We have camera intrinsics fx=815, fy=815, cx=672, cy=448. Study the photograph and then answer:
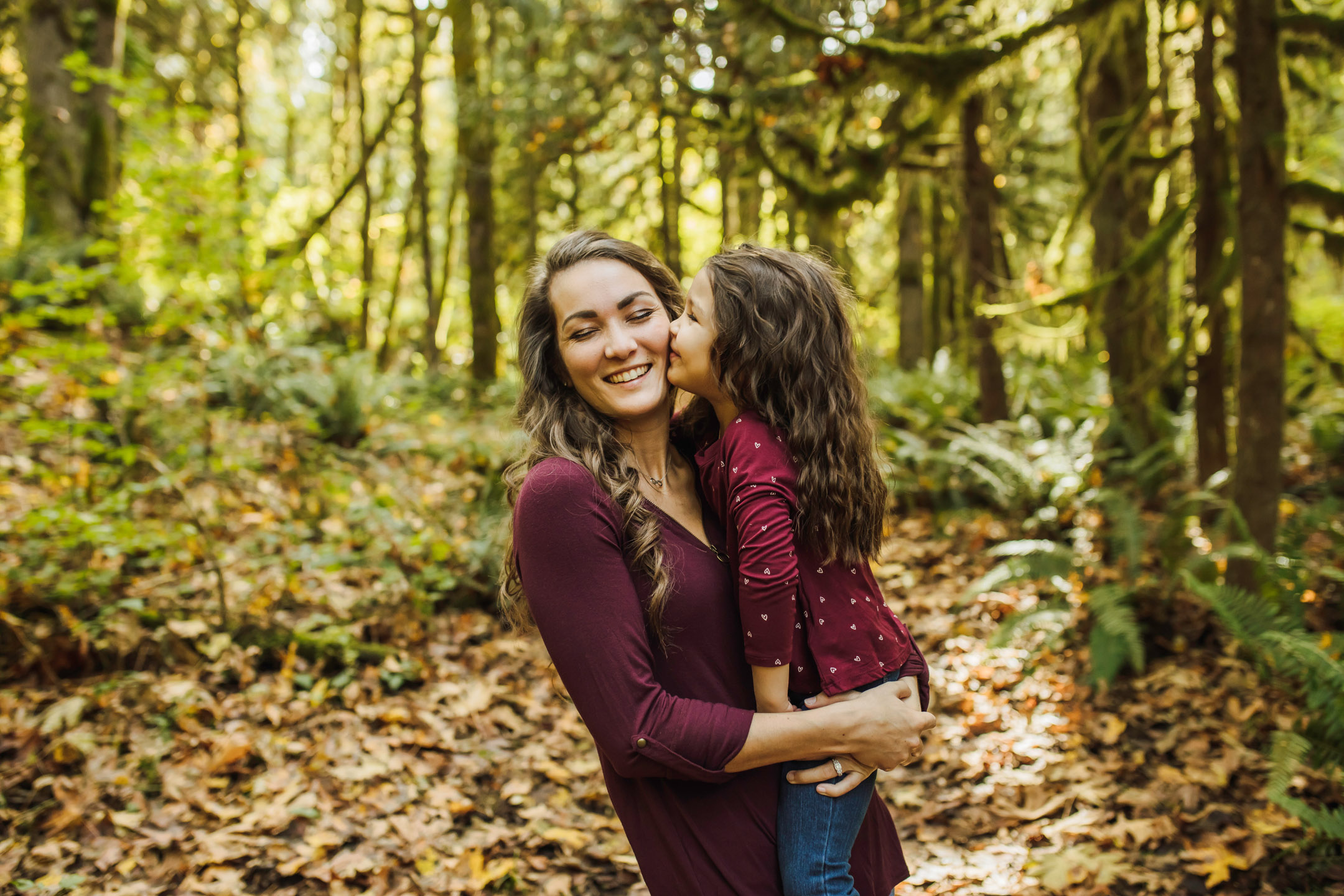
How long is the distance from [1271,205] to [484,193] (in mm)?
8932

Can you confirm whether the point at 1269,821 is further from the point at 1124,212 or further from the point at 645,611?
the point at 1124,212

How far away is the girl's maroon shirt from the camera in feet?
5.24

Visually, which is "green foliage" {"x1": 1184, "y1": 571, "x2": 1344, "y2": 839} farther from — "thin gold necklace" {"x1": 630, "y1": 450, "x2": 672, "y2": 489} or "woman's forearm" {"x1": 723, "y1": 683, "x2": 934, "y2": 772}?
"thin gold necklace" {"x1": 630, "y1": 450, "x2": 672, "y2": 489}

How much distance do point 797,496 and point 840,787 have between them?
1.94 feet

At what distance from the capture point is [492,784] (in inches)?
159

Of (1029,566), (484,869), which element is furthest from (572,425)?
(1029,566)

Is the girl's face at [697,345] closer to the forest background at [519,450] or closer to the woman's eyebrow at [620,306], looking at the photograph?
the woman's eyebrow at [620,306]

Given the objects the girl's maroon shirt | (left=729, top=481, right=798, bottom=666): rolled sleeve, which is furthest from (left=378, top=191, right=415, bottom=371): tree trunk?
(left=729, top=481, right=798, bottom=666): rolled sleeve

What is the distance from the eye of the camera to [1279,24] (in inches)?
167

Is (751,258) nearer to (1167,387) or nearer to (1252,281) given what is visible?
(1252,281)

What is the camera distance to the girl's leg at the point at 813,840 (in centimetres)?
163

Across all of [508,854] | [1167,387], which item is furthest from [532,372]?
[1167,387]

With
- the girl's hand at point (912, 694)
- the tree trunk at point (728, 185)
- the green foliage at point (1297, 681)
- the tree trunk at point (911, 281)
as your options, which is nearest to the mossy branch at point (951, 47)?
the tree trunk at point (728, 185)

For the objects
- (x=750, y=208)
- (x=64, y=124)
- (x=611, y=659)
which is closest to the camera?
(x=611, y=659)
